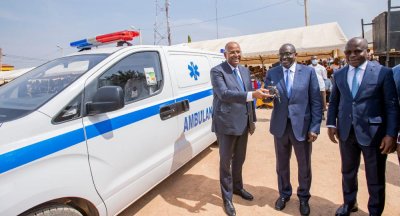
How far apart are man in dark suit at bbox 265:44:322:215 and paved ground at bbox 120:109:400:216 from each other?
1.05ft

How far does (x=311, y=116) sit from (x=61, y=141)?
2280mm

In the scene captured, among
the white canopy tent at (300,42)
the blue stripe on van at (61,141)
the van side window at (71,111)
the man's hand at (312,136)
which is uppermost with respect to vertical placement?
the white canopy tent at (300,42)

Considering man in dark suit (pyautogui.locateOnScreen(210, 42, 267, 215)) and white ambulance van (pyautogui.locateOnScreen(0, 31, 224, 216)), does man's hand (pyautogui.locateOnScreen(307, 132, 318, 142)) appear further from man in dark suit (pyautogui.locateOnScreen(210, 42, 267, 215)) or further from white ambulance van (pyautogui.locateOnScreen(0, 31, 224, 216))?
white ambulance van (pyautogui.locateOnScreen(0, 31, 224, 216))

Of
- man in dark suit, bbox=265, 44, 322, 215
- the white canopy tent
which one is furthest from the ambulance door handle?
the white canopy tent

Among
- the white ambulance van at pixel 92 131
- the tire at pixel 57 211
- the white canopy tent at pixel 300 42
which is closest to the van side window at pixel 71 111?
the white ambulance van at pixel 92 131

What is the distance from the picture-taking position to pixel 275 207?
311cm

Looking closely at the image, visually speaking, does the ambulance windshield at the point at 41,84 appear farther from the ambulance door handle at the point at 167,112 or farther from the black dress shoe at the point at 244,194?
the black dress shoe at the point at 244,194

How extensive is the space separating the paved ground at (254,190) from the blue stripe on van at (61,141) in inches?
46.2

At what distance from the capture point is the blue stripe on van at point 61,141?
1.67 metres

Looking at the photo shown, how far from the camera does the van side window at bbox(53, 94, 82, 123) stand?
2.04 meters

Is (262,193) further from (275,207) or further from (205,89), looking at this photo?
(205,89)

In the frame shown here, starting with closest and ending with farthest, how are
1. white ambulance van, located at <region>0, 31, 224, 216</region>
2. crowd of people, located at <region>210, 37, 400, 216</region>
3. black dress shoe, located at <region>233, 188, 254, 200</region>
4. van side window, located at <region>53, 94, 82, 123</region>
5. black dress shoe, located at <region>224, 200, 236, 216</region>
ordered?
1. white ambulance van, located at <region>0, 31, 224, 216</region>
2. van side window, located at <region>53, 94, 82, 123</region>
3. crowd of people, located at <region>210, 37, 400, 216</region>
4. black dress shoe, located at <region>224, 200, 236, 216</region>
5. black dress shoe, located at <region>233, 188, 254, 200</region>

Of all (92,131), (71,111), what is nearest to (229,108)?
(92,131)

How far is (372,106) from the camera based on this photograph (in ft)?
8.00
